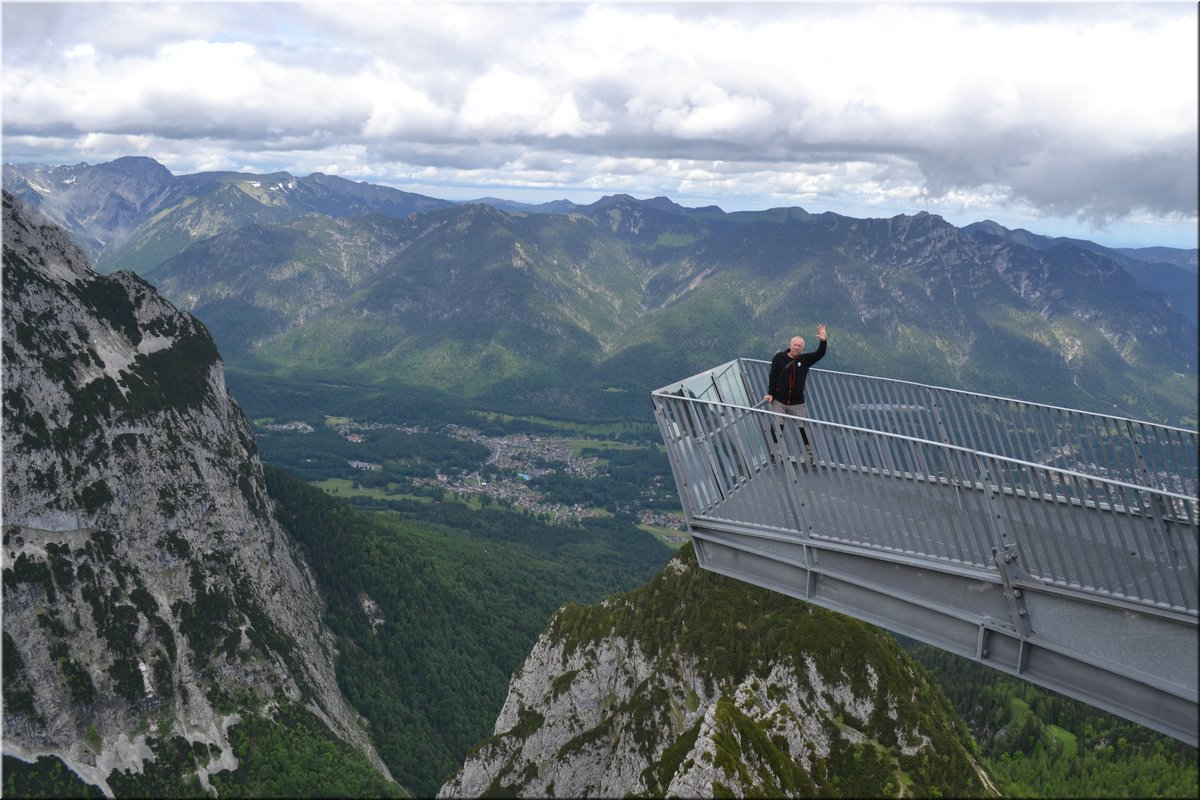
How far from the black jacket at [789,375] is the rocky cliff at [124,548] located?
11157 centimetres

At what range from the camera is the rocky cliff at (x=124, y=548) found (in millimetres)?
106312

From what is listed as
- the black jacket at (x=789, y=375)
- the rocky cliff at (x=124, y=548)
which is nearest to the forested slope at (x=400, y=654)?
the rocky cliff at (x=124, y=548)

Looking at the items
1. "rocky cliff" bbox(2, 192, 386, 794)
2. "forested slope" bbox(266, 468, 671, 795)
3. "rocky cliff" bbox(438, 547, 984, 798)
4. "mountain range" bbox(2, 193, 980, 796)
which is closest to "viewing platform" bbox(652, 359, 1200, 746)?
"rocky cliff" bbox(438, 547, 984, 798)

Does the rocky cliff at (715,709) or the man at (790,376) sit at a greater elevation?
the man at (790,376)

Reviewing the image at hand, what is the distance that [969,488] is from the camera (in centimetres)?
1761

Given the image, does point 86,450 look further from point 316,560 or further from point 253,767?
point 316,560

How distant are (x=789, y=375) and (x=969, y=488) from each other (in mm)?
7347

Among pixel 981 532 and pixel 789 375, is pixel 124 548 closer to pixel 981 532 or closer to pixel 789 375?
pixel 789 375

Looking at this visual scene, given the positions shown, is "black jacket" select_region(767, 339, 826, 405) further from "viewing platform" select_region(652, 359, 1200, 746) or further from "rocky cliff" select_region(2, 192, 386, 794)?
"rocky cliff" select_region(2, 192, 386, 794)

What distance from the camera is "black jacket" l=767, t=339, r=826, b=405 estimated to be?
23.9 m

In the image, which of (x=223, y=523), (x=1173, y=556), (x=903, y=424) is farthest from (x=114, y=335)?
(x=1173, y=556)

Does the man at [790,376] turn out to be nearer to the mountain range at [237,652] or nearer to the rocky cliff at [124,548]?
the mountain range at [237,652]

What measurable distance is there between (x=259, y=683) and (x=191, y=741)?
50.4 ft

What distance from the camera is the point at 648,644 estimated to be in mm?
90562
